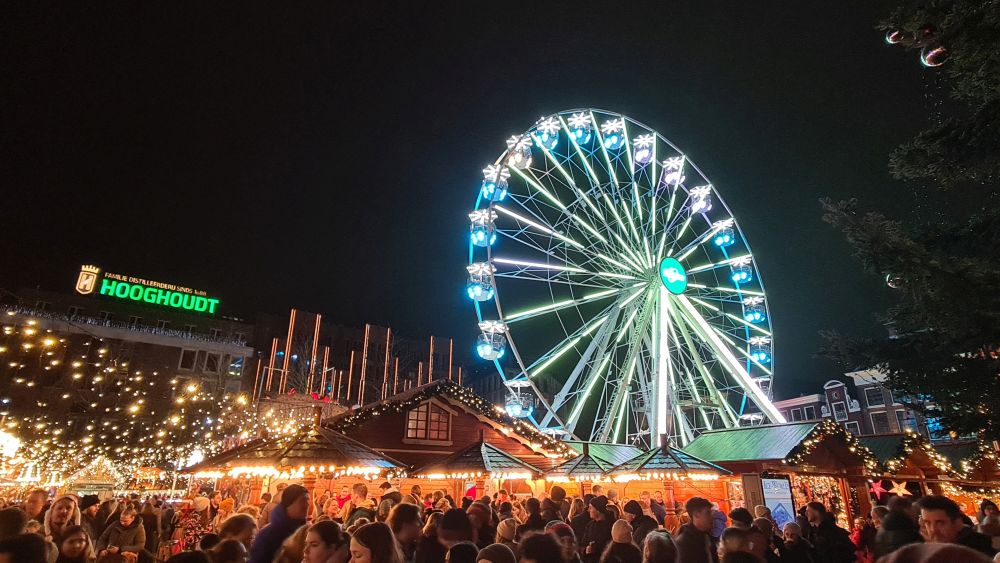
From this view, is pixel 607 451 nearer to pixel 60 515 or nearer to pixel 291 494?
pixel 291 494

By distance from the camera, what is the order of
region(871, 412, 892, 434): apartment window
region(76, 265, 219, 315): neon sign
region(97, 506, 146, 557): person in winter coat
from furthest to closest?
region(871, 412, 892, 434): apartment window, region(76, 265, 219, 315): neon sign, region(97, 506, 146, 557): person in winter coat

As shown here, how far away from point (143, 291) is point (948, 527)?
51.6 metres

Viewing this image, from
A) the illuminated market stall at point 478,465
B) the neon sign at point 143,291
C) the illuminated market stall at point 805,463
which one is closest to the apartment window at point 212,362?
the neon sign at point 143,291

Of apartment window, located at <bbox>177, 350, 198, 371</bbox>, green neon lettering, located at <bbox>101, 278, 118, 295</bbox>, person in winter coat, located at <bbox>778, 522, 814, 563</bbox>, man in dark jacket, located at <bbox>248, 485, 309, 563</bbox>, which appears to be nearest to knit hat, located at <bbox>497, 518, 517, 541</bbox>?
man in dark jacket, located at <bbox>248, 485, 309, 563</bbox>

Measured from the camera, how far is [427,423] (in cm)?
1845

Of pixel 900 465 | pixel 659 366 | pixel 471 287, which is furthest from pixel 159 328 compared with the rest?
pixel 900 465

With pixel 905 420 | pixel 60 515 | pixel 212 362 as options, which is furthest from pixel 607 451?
pixel 212 362

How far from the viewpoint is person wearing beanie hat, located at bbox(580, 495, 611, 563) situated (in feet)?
24.6

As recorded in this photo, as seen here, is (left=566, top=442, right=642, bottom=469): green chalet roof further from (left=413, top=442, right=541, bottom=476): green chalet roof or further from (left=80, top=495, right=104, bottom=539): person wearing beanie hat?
(left=80, top=495, right=104, bottom=539): person wearing beanie hat

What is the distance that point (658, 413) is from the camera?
20.5 meters

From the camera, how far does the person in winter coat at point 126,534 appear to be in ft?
25.1

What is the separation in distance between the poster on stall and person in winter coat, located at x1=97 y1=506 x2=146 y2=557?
1375cm

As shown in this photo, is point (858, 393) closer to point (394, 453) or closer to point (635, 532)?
point (394, 453)

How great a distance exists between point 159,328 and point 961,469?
2002 inches
